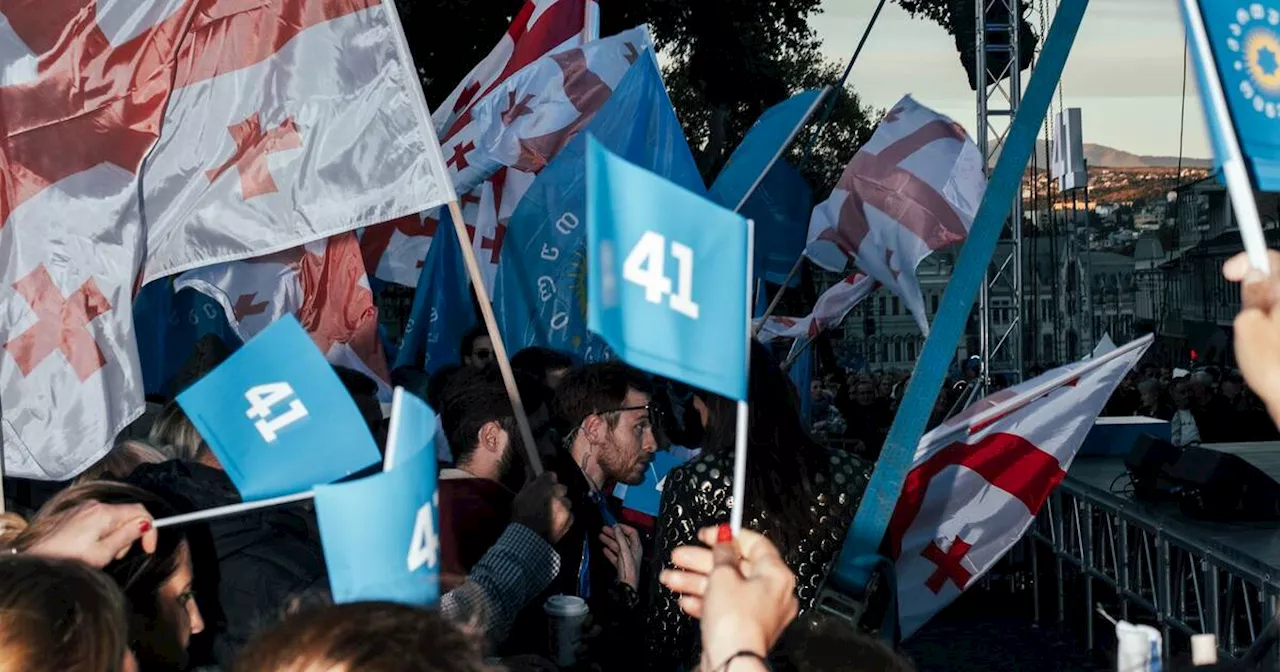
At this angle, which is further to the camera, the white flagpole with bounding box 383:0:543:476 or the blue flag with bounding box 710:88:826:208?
the blue flag with bounding box 710:88:826:208

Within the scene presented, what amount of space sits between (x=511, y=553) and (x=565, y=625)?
0.74ft

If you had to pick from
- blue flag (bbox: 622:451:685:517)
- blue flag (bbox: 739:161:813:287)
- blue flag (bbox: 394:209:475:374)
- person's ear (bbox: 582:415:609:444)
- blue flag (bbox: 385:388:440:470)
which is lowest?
blue flag (bbox: 622:451:685:517)

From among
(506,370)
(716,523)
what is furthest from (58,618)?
(506,370)

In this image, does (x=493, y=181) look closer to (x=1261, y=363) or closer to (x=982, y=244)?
(x=982, y=244)

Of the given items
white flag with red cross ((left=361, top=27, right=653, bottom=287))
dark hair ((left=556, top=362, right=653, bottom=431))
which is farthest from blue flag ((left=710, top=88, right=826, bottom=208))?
dark hair ((left=556, top=362, right=653, bottom=431))

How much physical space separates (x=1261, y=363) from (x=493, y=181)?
7651 millimetres

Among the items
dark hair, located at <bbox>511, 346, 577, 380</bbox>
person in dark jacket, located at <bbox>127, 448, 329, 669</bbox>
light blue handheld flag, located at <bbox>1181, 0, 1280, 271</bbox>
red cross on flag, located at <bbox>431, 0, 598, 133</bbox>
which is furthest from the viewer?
red cross on flag, located at <bbox>431, 0, 598, 133</bbox>

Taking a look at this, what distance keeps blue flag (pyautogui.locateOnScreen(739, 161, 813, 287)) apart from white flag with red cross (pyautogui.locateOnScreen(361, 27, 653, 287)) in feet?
5.75

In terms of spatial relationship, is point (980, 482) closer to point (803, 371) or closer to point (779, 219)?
point (779, 219)

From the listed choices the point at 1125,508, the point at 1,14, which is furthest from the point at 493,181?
the point at 1,14

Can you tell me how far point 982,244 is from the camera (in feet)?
9.62

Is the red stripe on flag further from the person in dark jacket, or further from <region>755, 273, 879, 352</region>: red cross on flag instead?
<region>755, 273, 879, 352</region>: red cross on flag

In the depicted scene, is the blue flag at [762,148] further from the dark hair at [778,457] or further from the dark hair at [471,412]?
the dark hair at [778,457]

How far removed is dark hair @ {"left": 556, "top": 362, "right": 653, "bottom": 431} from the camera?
4.50m
